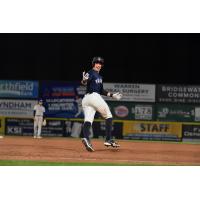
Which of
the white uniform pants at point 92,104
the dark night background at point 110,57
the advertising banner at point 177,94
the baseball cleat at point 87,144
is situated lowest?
the baseball cleat at point 87,144

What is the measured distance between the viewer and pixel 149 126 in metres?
→ 17.2

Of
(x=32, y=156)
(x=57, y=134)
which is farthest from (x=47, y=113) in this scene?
(x=32, y=156)

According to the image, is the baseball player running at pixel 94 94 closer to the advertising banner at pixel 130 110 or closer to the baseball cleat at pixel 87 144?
the baseball cleat at pixel 87 144

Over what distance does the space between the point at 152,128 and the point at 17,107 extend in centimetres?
455

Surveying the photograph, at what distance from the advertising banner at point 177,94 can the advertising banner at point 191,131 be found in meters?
0.86

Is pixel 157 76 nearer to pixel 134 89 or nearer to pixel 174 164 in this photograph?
pixel 134 89

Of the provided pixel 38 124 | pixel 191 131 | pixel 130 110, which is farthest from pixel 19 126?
pixel 191 131

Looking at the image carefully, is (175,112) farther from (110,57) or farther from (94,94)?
(94,94)

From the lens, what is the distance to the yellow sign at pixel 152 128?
17.0m

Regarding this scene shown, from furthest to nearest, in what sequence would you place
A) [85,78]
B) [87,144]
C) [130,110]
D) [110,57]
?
[130,110]
[110,57]
[87,144]
[85,78]

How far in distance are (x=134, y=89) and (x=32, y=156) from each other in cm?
876

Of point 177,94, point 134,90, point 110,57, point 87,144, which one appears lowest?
point 87,144

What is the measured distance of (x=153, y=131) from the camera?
17016 millimetres

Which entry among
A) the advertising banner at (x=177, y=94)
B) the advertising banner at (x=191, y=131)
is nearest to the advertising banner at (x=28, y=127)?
the advertising banner at (x=177, y=94)
